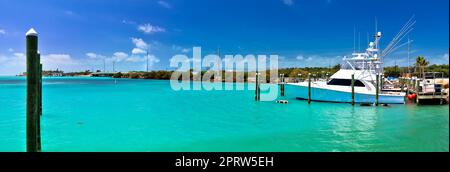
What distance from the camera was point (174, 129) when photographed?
16.4 meters

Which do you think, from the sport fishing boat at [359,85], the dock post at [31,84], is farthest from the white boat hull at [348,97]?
the dock post at [31,84]

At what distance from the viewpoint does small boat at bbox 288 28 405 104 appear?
88.5 ft

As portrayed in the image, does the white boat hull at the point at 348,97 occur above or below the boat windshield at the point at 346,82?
below

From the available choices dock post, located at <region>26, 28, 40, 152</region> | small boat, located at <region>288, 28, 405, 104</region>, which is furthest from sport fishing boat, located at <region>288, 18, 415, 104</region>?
dock post, located at <region>26, 28, 40, 152</region>

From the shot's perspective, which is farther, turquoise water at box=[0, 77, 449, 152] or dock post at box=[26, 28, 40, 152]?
turquoise water at box=[0, 77, 449, 152]

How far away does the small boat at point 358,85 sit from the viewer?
27.0 meters

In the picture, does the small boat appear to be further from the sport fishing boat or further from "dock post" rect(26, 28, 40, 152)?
"dock post" rect(26, 28, 40, 152)

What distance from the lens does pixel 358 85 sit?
2761 cm

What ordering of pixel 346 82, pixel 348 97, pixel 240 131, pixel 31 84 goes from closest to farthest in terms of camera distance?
pixel 31 84, pixel 240 131, pixel 348 97, pixel 346 82

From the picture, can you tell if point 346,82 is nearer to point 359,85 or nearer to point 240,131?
point 359,85

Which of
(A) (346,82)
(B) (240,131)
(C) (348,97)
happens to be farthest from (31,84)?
(A) (346,82)

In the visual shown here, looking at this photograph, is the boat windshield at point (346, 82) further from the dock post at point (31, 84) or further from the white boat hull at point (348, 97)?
the dock post at point (31, 84)
